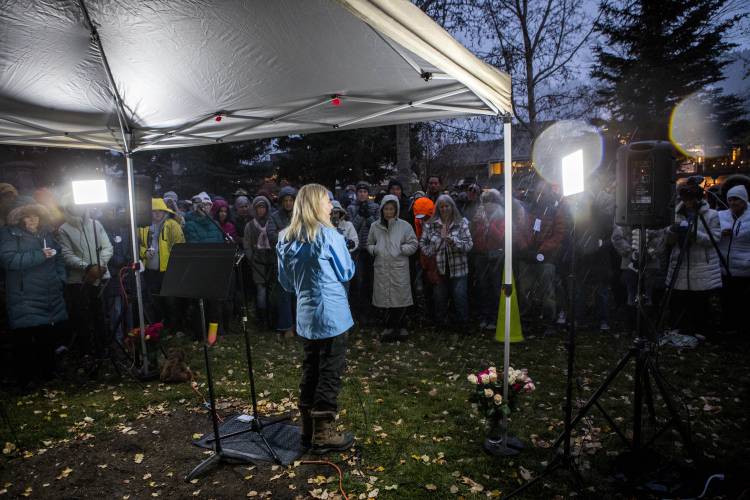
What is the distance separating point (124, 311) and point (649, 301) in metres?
7.85

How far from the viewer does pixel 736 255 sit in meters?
6.28

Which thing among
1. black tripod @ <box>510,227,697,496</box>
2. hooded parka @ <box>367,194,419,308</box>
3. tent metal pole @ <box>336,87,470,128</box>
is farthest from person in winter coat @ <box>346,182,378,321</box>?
black tripod @ <box>510,227,697,496</box>

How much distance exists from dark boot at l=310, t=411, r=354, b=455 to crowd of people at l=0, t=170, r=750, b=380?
110 inches

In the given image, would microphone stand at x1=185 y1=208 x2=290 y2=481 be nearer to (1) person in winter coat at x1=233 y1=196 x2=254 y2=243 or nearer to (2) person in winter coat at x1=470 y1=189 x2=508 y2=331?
(2) person in winter coat at x1=470 y1=189 x2=508 y2=331

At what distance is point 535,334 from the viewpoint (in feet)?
22.4

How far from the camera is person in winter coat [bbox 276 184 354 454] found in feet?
11.7

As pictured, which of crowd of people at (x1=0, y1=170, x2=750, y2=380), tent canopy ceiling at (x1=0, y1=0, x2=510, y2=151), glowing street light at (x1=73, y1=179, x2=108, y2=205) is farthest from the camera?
crowd of people at (x1=0, y1=170, x2=750, y2=380)

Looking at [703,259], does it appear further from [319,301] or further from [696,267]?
[319,301]

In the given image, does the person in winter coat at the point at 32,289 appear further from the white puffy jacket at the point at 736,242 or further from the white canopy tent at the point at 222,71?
the white puffy jacket at the point at 736,242

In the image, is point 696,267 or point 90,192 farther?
point 696,267

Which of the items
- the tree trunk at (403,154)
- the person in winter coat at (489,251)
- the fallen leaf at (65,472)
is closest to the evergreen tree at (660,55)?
the tree trunk at (403,154)

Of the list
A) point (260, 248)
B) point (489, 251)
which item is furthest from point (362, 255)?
point (489, 251)

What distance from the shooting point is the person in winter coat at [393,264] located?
679 centimetres

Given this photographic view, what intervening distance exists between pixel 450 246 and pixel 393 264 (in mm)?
956
